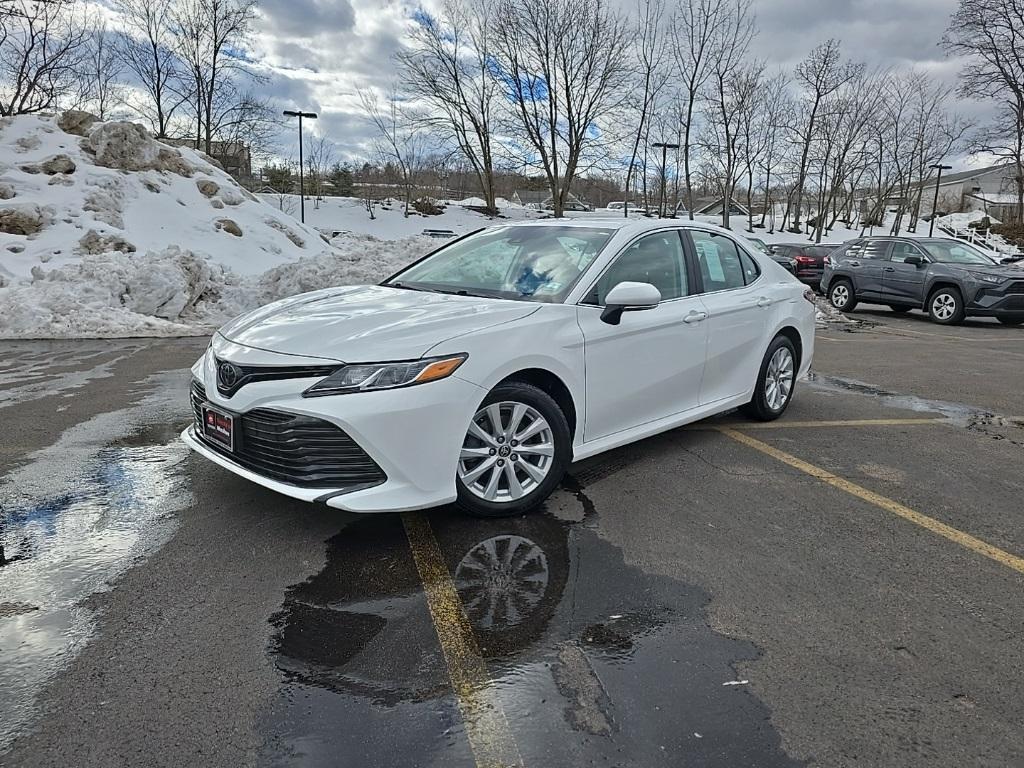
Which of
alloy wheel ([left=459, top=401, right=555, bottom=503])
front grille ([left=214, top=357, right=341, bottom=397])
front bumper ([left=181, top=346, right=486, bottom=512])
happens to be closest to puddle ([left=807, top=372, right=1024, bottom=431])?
alloy wheel ([left=459, top=401, right=555, bottom=503])

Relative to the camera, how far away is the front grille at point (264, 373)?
10.5ft

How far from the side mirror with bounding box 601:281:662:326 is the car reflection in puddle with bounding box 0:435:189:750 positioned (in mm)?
2525

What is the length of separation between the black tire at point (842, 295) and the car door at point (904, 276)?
2.46 ft

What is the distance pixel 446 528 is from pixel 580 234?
82.2 inches

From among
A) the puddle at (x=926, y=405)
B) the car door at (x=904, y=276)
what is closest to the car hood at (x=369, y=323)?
the puddle at (x=926, y=405)

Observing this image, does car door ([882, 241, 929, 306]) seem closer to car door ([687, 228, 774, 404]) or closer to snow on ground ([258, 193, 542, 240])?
car door ([687, 228, 774, 404])

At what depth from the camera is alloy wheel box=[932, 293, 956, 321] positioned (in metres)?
14.0

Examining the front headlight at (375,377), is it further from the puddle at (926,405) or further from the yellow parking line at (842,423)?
the puddle at (926,405)

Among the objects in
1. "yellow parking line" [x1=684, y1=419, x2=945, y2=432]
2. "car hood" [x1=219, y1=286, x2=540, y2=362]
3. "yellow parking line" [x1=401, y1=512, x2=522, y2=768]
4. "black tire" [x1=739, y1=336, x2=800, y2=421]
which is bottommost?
"yellow parking line" [x1=401, y1=512, x2=522, y2=768]

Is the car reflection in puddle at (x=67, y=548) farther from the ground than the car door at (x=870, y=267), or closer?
closer

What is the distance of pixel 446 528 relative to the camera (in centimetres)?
358

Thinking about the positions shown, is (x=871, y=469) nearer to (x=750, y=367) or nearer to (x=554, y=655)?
(x=750, y=367)

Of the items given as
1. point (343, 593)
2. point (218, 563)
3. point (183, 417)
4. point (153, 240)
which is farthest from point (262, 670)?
point (153, 240)

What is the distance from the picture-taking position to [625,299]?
390cm
